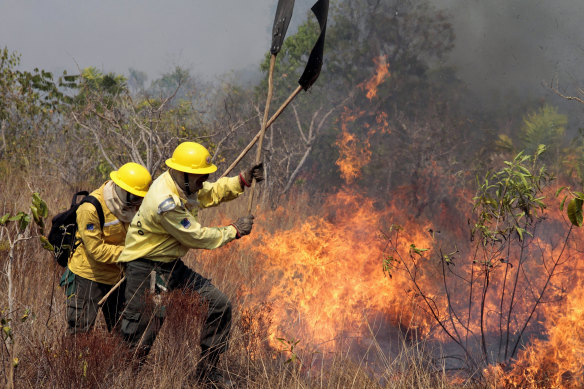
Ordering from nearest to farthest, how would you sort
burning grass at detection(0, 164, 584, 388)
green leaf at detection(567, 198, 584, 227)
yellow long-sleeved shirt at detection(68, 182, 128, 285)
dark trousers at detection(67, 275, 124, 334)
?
green leaf at detection(567, 198, 584, 227) < burning grass at detection(0, 164, 584, 388) < yellow long-sleeved shirt at detection(68, 182, 128, 285) < dark trousers at detection(67, 275, 124, 334)

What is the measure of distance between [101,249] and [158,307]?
0.66 meters

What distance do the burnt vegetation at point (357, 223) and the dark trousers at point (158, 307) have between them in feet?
0.46

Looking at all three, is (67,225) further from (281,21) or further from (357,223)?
(357,223)

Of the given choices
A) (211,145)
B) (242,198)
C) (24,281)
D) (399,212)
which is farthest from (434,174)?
(24,281)

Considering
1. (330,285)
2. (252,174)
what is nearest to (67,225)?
(252,174)

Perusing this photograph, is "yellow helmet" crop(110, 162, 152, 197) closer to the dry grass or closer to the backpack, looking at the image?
the backpack

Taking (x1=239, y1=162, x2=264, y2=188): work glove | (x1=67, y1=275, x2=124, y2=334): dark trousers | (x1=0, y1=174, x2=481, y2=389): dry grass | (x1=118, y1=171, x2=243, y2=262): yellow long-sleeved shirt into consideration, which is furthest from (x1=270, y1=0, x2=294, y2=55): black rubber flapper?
(x1=67, y1=275, x2=124, y2=334): dark trousers

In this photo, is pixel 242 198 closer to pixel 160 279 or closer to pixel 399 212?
pixel 399 212

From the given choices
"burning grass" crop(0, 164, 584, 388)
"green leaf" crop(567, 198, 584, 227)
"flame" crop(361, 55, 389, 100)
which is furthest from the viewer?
"flame" crop(361, 55, 389, 100)

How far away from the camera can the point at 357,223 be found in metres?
7.05

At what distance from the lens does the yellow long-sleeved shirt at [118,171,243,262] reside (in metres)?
3.23

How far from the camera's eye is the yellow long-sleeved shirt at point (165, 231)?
127 inches

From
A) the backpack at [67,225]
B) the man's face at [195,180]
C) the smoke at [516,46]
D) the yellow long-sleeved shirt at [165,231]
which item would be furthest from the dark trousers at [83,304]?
the smoke at [516,46]

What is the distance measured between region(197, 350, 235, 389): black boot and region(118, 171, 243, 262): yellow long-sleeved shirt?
0.80 m
